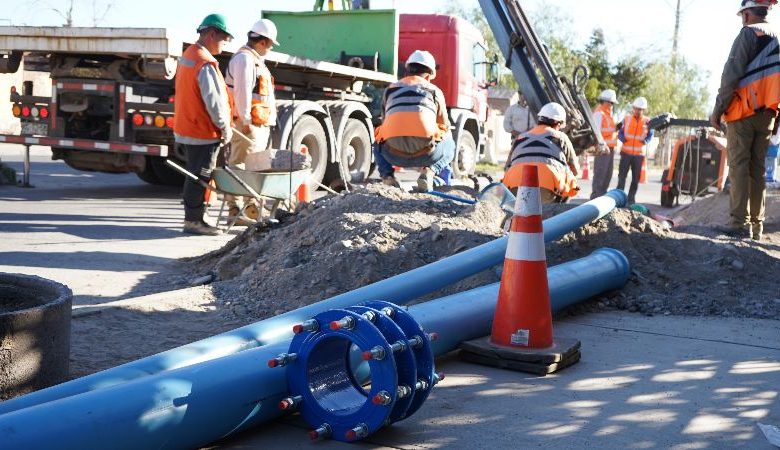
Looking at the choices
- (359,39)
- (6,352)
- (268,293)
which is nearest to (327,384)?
(6,352)

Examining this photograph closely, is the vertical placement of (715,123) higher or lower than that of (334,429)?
higher

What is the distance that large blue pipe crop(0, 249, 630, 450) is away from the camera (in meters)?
2.68

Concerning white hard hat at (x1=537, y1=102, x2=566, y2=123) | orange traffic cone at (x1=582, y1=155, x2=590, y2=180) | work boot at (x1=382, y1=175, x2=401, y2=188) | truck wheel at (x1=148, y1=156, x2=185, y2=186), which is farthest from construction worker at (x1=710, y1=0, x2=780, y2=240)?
orange traffic cone at (x1=582, y1=155, x2=590, y2=180)

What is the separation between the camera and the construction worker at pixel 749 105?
8.14 meters

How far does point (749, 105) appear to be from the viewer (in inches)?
324

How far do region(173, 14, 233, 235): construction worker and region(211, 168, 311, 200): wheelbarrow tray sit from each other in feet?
0.64

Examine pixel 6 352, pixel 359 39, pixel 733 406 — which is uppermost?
pixel 359 39

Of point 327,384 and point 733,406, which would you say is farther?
point 733,406

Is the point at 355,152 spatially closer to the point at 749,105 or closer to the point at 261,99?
the point at 261,99

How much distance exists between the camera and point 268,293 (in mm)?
5836

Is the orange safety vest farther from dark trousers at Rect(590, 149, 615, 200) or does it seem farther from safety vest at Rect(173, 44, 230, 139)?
dark trousers at Rect(590, 149, 615, 200)

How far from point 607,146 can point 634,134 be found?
139cm

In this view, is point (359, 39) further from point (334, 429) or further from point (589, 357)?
point (334, 429)

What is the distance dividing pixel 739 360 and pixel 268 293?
2738 millimetres
